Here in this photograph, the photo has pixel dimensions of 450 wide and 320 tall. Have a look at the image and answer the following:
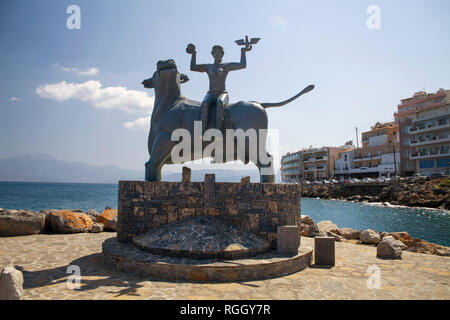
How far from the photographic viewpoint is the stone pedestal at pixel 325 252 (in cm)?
616

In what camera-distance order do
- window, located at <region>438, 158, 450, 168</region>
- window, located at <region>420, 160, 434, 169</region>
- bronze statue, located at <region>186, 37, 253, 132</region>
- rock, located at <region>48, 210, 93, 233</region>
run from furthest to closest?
window, located at <region>420, 160, 434, 169</region>, window, located at <region>438, 158, 450, 168</region>, rock, located at <region>48, 210, 93, 233</region>, bronze statue, located at <region>186, 37, 253, 132</region>

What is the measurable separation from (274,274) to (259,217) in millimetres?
1396

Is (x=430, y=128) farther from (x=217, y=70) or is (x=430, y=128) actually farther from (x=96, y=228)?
(x=96, y=228)

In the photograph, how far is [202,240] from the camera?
18.6ft

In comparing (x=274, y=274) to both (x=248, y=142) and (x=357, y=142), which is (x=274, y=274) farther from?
(x=357, y=142)

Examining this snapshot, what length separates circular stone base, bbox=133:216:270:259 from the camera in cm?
545

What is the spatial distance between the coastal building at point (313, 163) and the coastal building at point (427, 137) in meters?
14.6

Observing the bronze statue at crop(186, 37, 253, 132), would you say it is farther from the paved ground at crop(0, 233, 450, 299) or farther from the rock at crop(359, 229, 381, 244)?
the rock at crop(359, 229, 381, 244)

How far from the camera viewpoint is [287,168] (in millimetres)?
68000

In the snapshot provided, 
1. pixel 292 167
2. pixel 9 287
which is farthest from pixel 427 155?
pixel 9 287

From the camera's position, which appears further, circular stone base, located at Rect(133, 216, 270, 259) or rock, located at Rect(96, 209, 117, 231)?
rock, located at Rect(96, 209, 117, 231)

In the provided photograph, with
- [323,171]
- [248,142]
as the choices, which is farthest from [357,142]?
[248,142]

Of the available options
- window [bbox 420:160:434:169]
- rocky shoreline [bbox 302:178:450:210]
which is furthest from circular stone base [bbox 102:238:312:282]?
window [bbox 420:160:434:169]

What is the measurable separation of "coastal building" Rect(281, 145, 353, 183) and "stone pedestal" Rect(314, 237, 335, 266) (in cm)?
5465
